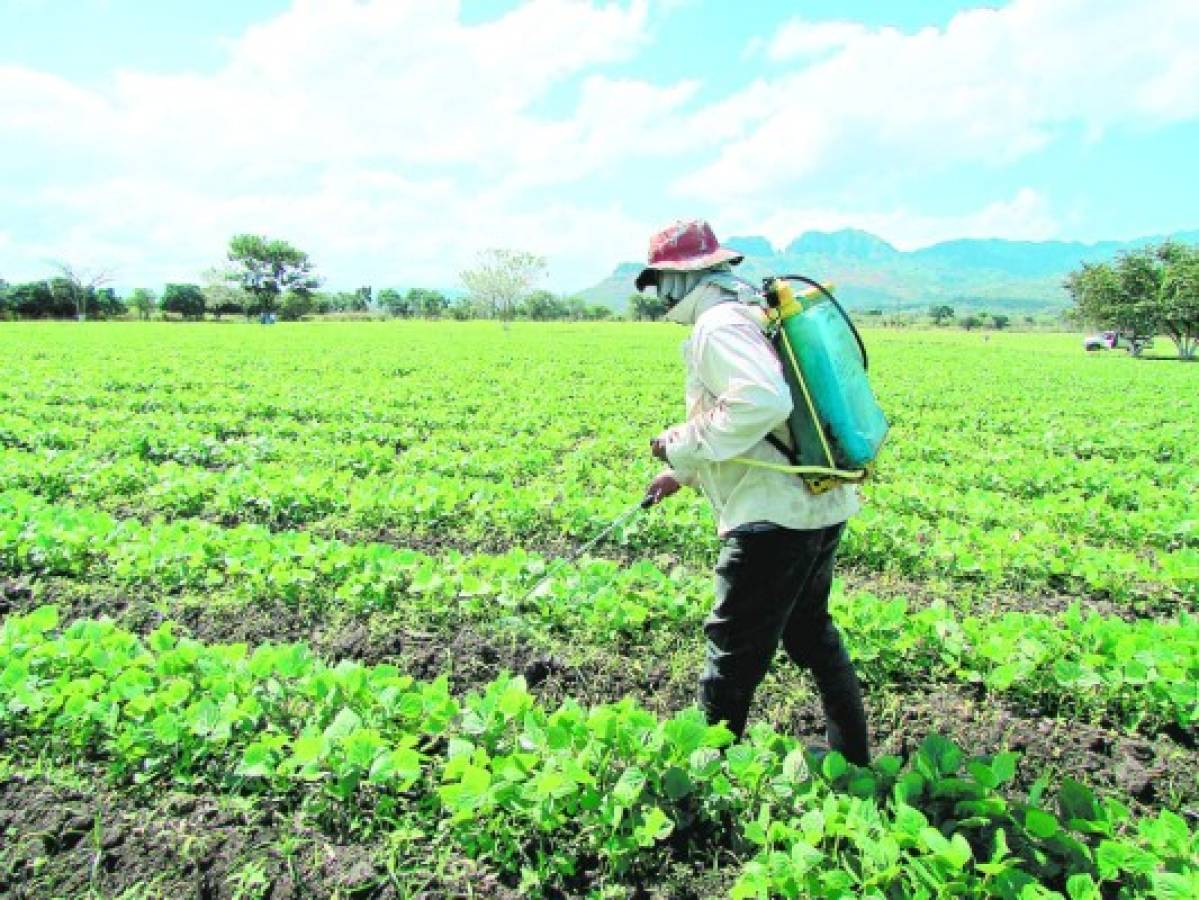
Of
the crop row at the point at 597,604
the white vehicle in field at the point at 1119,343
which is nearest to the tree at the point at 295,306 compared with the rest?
the white vehicle in field at the point at 1119,343

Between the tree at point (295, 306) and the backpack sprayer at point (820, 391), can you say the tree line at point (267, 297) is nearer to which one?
the tree at point (295, 306)

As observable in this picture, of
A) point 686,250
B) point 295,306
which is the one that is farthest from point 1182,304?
point 295,306

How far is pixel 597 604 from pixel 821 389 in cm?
237

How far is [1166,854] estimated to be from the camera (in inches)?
95.7

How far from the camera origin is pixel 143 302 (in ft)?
Answer: 249

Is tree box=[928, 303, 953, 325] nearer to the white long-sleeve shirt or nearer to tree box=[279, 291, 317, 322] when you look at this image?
tree box=[279, 291, 317, 322]

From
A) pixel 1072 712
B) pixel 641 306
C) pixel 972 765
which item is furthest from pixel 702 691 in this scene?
pixel 641 306

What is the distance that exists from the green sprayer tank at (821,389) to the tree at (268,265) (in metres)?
101

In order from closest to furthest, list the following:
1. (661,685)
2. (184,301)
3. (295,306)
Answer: (661,685) < (184,301) < (295,306)

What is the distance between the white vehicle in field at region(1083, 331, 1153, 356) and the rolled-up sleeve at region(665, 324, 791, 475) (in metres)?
53.9

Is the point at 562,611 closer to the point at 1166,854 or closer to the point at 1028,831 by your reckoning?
the point at 1028,831

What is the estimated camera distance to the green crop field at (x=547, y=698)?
8.45 feet

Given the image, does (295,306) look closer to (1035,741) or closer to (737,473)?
(737,473)

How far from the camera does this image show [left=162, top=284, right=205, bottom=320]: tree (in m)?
77.0
